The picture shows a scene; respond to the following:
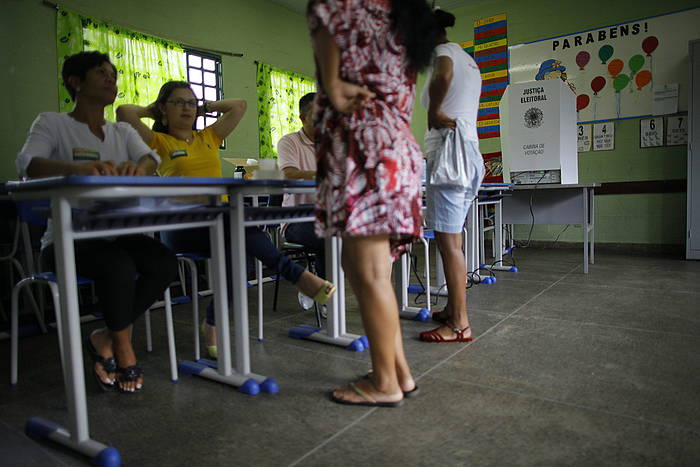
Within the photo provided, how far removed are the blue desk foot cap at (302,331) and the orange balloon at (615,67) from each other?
4.65 metres

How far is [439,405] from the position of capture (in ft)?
4.87

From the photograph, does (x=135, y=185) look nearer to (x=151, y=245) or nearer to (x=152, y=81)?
(x=151, y=245)

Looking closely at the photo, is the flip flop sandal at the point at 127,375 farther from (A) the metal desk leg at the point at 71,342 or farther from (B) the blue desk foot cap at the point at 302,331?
(B) the blue desk foot cap at the point at 302,331

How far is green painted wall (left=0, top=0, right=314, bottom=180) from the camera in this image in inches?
156

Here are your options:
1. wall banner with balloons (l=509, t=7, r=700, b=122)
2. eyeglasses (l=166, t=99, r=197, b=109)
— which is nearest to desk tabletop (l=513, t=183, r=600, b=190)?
wall banner with balloons (l=509, t=7, r=700, b=122)

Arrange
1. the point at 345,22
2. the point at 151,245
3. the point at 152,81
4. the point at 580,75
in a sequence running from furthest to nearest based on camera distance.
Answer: the point at 580,75, the point at 152,81, the point at 151,245, the point at 345,22

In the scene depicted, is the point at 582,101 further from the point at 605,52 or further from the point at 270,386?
the point at 270,386

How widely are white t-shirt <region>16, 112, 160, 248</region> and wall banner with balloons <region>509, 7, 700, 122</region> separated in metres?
4.58

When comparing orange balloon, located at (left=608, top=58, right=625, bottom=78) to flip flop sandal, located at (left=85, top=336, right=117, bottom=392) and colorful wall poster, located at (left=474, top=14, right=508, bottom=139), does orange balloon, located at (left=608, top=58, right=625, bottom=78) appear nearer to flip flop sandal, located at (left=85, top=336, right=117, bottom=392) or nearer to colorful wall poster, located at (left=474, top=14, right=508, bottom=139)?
colorful wall poster, located at (left=474, top=14, right=508, bottom=139)

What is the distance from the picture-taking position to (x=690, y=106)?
4.35m

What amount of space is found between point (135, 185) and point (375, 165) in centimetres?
60

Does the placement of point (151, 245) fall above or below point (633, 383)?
above

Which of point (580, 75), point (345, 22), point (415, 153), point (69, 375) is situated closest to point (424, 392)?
point (415, 153)

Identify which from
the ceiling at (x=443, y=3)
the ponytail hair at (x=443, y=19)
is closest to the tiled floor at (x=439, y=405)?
the ponytail hair at (x=443, y=19)
